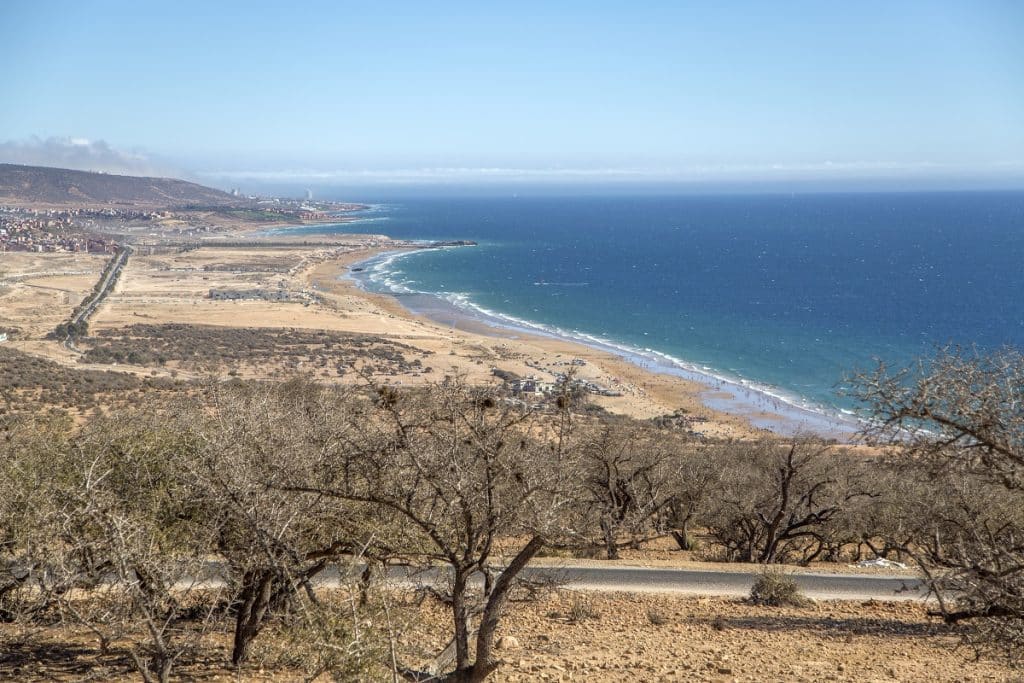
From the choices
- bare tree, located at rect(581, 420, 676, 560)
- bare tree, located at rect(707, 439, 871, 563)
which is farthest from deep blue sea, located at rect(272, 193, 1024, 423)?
bare tree, located at rect(581, 420, 676, 560)

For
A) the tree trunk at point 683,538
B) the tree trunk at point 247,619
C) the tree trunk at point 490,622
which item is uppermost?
the tree trunk at point 490,622

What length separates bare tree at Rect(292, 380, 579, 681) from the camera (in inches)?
313

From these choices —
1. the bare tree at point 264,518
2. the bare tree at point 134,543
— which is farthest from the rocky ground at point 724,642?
the bare tree at point 134,543

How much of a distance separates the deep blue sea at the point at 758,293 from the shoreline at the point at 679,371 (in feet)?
2.88

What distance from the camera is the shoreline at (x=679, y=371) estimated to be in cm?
4266

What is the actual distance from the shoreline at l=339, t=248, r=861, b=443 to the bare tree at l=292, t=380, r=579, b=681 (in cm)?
1735

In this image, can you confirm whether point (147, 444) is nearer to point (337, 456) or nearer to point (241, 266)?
point (337, 456)

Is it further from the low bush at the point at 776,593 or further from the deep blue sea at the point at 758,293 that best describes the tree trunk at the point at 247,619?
the deep blue sea at the point at 758,293

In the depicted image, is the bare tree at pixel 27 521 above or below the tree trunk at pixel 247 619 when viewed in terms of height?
above

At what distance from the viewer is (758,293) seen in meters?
91.4

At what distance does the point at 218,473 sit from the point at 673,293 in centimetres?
8609

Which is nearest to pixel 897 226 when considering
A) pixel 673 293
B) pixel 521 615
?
pixel 673 293

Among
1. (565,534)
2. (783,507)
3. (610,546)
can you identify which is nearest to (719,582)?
(610,546)

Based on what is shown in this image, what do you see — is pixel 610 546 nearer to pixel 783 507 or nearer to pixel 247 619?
pixel 783 507
